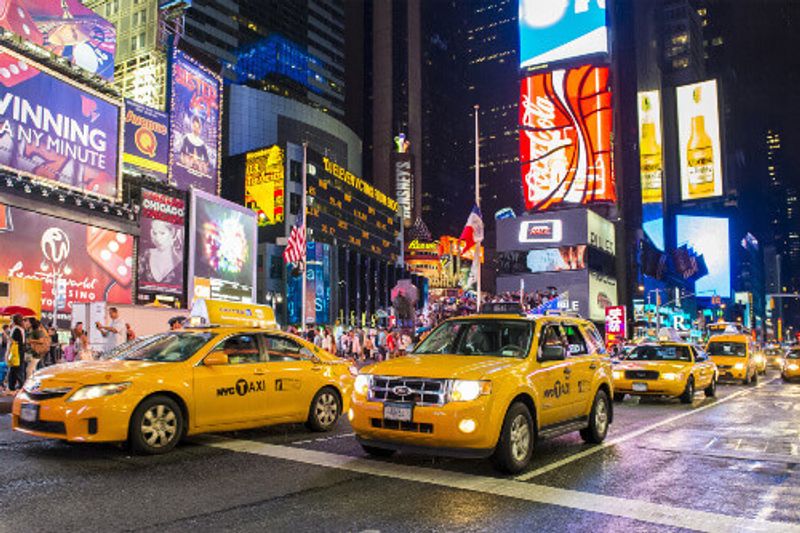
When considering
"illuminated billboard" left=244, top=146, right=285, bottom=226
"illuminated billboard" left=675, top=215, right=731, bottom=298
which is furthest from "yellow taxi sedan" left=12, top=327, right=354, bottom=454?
Answer: "illuminated billboard" left=675, top=215, right=731, bottom=298

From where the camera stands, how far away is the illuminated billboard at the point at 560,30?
8238 cm

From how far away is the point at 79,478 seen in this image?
6547mm

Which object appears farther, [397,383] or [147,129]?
[147,129]

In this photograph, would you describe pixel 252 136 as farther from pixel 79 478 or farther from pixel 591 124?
pixel 79 478

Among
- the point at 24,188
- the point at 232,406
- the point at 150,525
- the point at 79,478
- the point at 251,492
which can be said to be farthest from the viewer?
the point at 24,188

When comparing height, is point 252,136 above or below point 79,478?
above

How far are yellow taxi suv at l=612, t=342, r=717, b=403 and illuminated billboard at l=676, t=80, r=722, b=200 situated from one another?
114694mm

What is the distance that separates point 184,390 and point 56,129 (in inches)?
1139

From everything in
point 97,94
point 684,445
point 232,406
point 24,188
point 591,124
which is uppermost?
point 591,124

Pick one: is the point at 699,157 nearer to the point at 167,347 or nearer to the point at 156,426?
the point at 167,347

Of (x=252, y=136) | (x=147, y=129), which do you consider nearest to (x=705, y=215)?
(x=252, y=136)

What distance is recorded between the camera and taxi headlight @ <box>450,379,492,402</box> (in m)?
6.75

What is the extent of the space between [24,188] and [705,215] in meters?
128

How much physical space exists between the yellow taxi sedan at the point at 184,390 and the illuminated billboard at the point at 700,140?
12471cm
